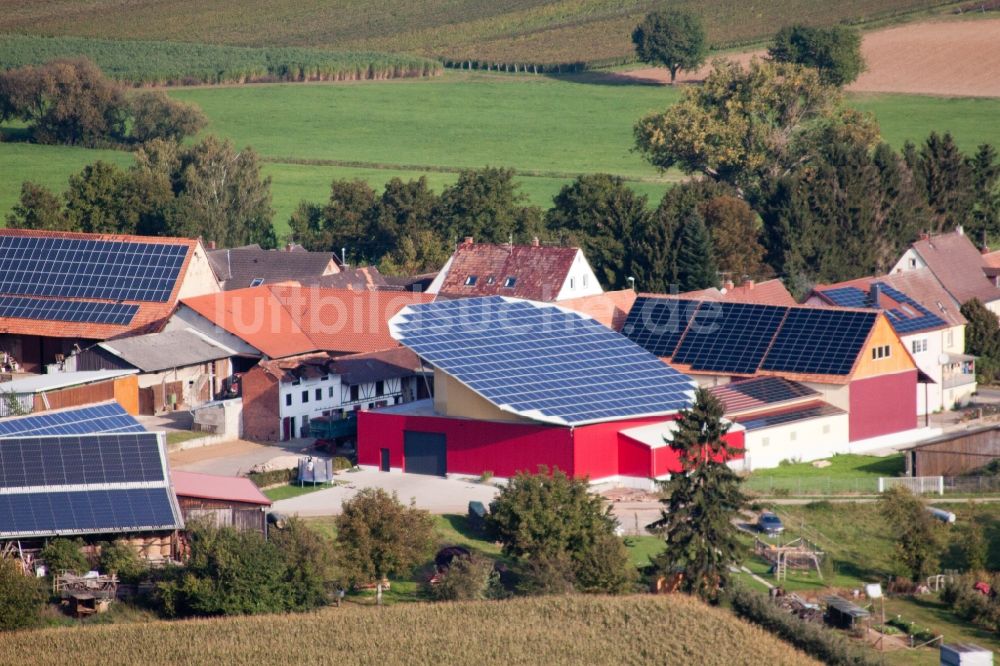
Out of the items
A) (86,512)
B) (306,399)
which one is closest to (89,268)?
(306,399)

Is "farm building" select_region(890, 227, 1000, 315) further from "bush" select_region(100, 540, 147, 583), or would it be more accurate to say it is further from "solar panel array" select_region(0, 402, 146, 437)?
"bush" select_region(100, 540, 147, 583)

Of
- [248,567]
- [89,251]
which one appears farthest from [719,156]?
[248,567]

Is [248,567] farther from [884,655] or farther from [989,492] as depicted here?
[989,492]

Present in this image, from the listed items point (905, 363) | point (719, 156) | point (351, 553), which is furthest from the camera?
point (719, 156)

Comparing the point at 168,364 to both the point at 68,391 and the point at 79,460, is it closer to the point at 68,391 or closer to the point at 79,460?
the point at 68,391

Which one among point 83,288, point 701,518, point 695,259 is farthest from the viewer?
point 695,259
